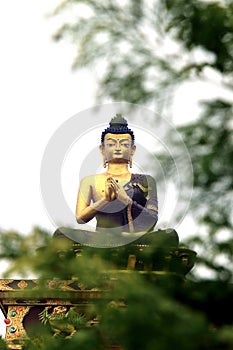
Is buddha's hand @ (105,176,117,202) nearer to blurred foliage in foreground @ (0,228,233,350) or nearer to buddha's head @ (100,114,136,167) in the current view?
buddha's head @ (100,114,136,167)

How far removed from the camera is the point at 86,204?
11.4 m

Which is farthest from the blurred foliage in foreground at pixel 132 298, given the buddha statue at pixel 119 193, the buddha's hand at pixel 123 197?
the buddha statue at pixel 119 193

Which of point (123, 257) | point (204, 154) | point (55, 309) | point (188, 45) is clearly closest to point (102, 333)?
point (123, 257)

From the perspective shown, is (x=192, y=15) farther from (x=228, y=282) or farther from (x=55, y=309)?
(x=55, y=309)

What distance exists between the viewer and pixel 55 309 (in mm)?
10969

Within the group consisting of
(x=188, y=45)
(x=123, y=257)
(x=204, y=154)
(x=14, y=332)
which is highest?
(x=188, y=45)

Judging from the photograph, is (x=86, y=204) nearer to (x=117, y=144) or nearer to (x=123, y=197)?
(x=123, y=197)

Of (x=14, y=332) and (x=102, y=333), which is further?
(x=14, y=332)

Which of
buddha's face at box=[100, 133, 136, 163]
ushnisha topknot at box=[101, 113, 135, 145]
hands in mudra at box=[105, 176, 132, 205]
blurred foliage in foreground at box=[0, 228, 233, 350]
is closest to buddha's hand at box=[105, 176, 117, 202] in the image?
hands in mudra at box=[105, 176, 132, 205]

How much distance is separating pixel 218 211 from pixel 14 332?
678 centimetres

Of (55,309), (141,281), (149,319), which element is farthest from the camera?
(55,309)

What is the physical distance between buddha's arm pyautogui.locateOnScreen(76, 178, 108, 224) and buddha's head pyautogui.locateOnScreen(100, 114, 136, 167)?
423 millimetres

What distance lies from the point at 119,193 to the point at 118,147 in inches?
26.2

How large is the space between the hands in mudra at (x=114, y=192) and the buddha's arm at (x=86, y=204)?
202mm
